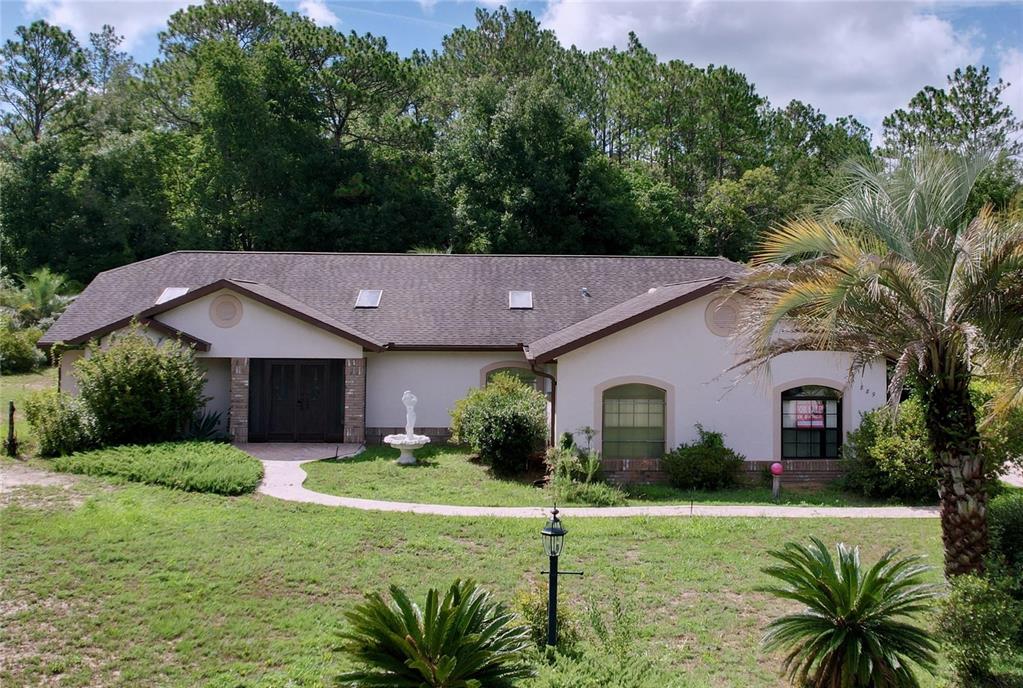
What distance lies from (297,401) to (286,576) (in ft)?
35.9

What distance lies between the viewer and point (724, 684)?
7.89m

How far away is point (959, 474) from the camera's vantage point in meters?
8.37

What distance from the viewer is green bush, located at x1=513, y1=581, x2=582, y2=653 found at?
8469mm

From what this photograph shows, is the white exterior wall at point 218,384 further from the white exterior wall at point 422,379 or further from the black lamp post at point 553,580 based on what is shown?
the black lamp post at point 553,580

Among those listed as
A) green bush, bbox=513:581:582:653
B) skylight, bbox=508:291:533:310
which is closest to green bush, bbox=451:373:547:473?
skylight, bbox=508:291:533:310

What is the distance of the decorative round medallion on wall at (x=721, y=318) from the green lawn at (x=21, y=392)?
589 inches

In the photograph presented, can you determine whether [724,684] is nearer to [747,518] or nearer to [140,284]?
[747,518]

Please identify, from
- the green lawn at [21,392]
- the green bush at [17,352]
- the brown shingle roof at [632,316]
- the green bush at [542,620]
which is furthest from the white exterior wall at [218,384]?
the green bush at [542,620]

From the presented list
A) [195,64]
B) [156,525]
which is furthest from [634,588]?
[195,64]

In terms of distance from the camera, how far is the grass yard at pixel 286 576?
8320 millimetres

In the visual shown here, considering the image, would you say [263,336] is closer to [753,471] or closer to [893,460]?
[753,471]

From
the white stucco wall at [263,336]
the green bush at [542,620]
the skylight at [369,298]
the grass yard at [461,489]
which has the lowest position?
the green bush at [542,620]

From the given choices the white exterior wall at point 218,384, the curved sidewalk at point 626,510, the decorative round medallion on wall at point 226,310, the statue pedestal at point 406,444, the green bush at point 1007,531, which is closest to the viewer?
the green bush at point 1007,531

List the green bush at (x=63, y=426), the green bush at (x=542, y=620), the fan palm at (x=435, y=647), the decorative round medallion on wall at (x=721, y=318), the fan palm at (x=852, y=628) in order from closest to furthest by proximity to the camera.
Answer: the fan palm at (x=435, y=647) < the fan palm at (x=852, y=628) < the green bush at (x=542, y=620) < the decorative round medallion on wall at (x=721, y=318) < the green bush at (x=63, y=426)
